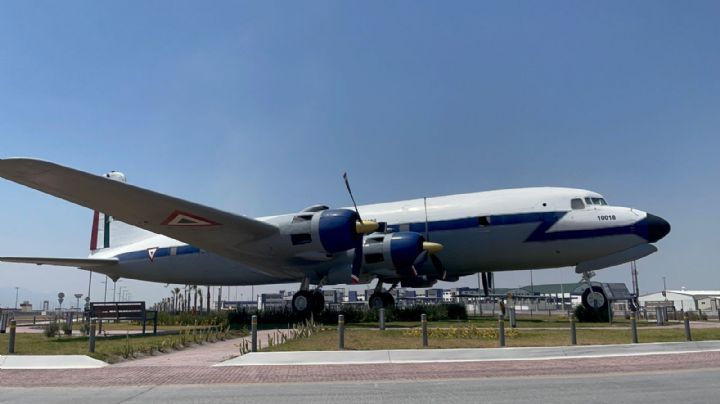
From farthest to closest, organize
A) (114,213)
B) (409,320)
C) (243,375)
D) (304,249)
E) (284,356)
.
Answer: (409,320)
(304,249)
(114,213)
(284,356)
(243,375)

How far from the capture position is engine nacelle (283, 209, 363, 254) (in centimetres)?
1953

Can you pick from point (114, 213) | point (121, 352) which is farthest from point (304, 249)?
point (121, 352)

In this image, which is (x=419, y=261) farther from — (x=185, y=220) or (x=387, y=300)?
(x=185, y=220)

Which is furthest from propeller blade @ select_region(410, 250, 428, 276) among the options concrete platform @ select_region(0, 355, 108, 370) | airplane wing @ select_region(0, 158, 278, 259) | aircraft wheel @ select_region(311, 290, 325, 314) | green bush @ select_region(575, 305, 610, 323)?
concrete platform @ select_region(0, 355, 108, 370)

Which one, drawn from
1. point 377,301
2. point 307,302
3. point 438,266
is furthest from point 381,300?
point 307,302

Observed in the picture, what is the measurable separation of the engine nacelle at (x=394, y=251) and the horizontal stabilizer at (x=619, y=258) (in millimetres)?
7611

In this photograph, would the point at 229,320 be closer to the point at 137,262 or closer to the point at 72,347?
the point at 137,262

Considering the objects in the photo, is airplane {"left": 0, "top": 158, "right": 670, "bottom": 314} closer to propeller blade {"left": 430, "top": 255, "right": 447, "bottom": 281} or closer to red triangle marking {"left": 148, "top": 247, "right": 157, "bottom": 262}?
propeller blade {"left": 430, "top": 255, "right": 447, "bottom": 281}

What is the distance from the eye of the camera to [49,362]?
1215 cm

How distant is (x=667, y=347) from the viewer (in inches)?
512

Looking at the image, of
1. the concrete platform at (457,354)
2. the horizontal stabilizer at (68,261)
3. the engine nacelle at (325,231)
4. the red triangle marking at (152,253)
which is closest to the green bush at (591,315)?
the concrete platform at (457,354)

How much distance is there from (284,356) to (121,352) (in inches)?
172

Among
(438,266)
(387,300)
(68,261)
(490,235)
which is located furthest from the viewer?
(387,300)

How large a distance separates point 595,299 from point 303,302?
12.6m
